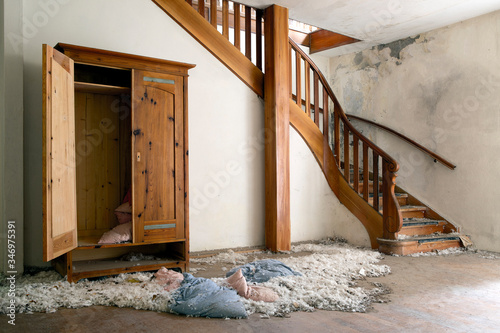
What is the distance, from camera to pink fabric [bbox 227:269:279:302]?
263 centimetres

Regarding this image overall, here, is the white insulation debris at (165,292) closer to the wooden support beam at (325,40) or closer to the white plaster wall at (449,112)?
the white plaster wall at (449,112)

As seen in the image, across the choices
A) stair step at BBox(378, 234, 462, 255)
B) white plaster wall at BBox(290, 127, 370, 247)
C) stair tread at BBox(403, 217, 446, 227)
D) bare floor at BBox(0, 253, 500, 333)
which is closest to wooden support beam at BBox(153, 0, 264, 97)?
white plaster wall at BBox(290, 127, 370, 247)

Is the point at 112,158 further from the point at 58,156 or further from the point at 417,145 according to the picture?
the point at 417,145

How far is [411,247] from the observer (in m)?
4.34

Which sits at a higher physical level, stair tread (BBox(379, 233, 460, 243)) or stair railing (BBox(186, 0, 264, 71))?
stair railing (BBox(186, 0, 264, 71))

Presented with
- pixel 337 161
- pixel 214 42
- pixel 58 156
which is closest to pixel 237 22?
pixel 214 42

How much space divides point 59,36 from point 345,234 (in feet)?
13.1

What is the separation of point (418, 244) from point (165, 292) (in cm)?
305

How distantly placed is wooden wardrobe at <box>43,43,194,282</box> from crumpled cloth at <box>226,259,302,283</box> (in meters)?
0.60

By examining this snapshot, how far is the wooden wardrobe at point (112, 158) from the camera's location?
2.78 m

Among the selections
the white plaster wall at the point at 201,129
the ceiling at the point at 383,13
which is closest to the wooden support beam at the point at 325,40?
the ceiling at the point at 383,13

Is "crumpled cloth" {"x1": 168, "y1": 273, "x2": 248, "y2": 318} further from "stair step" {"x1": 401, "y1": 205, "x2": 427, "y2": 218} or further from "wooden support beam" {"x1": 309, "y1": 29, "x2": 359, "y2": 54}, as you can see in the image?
"wooden support beam" {"x1": 309, "y1": 29, "x2": 359, "y2": 54}

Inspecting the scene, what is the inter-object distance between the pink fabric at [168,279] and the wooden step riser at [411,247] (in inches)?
98.1

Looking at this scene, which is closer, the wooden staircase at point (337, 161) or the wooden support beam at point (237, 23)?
the wooden staircase at point (337, 161)
